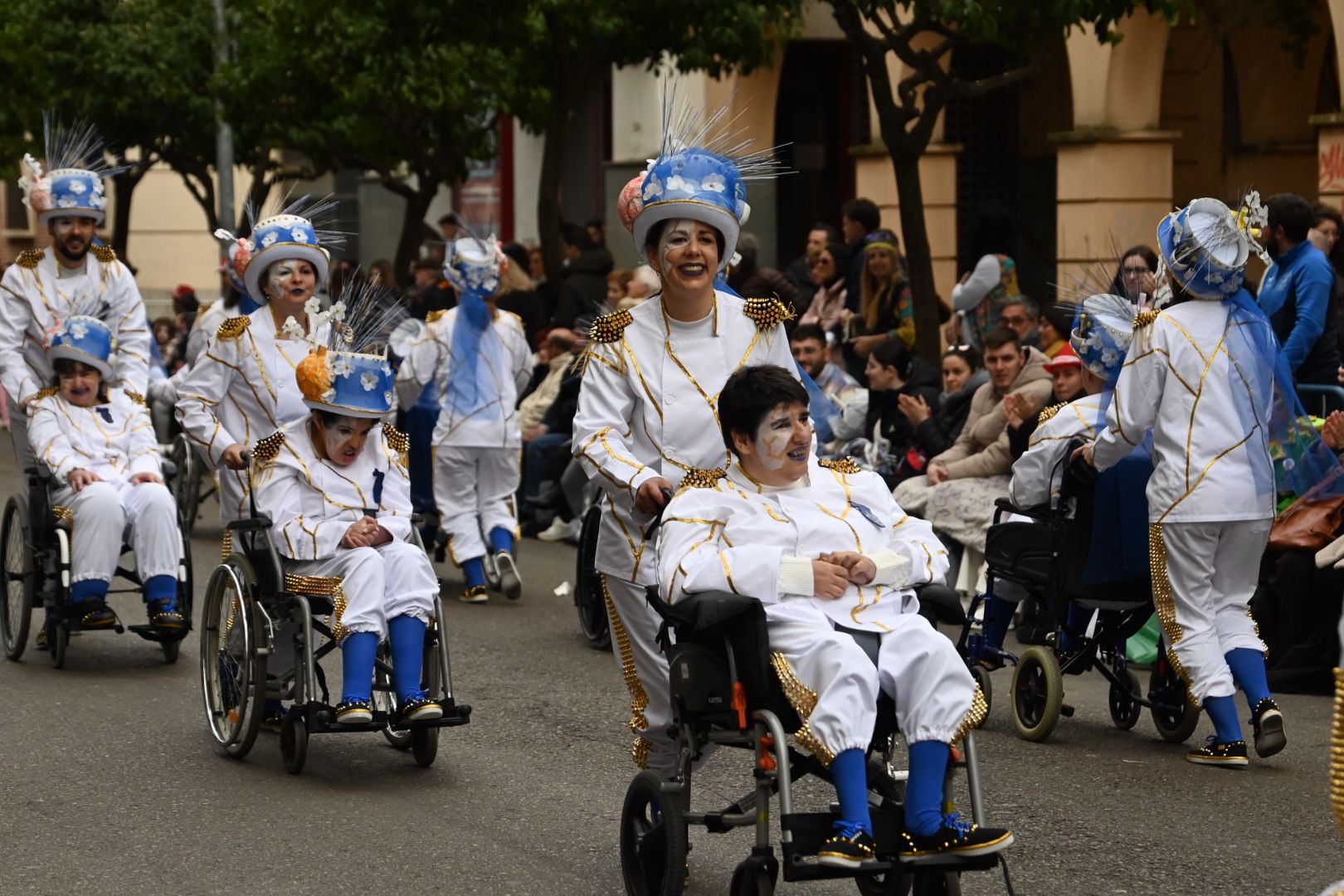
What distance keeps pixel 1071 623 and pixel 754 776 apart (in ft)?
12.3

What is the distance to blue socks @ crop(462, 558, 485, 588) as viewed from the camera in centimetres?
1313

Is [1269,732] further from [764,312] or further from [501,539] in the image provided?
[501,539]

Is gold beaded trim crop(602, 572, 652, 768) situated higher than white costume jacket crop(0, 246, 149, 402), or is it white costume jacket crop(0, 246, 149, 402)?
white costume jacket crop(0, 246, 149, 402)

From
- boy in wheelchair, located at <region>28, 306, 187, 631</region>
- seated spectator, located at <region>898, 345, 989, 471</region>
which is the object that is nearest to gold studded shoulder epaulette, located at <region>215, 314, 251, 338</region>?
boy in wheelchair, located at <region>28, 306, 187, 631</region>

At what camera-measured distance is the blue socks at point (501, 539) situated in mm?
13062

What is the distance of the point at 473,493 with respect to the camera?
13.3 meters

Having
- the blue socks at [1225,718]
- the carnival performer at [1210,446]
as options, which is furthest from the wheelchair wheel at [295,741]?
the blue socks at [1225,718]

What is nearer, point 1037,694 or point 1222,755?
point 1222,755

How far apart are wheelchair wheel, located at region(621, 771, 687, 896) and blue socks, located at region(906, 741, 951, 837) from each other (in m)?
0.72

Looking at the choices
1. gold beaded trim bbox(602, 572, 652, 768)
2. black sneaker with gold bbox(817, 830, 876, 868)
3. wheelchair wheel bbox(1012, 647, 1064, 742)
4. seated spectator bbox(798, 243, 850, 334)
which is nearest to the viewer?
black sneaker with gold bbox(817, 830, 876, 868)

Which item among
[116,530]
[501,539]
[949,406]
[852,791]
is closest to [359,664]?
[852,791]

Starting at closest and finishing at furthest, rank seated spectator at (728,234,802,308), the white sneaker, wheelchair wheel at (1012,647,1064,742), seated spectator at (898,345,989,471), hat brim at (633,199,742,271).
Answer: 1. hat brim at (633,199,742,271)
2. wheelchair wheel at (1012,647,1064,742)
3. seated spectator at (898,345,989,471)
4. seated spectator at (728,234,802,308)
5. the white sneaker

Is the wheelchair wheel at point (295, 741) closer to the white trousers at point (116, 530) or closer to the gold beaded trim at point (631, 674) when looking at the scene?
the gold beaded trim at point (631, 674)

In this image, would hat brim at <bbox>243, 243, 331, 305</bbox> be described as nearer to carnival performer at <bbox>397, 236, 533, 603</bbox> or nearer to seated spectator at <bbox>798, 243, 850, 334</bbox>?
carnival performer at <bbox>397, 236, 533, 603</bbox>
